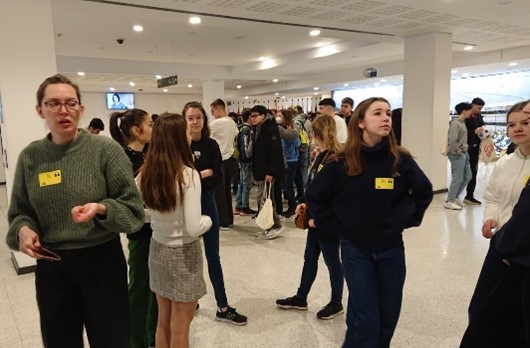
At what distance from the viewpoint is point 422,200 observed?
2.03 metres

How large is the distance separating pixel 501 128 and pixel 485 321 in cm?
1314

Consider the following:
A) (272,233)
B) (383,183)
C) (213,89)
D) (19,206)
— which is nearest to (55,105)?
(19,206)

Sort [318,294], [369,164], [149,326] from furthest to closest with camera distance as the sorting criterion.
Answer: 1. [318,294]
2. [149,326]
3. [369,164]

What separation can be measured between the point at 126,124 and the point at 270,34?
251 inches

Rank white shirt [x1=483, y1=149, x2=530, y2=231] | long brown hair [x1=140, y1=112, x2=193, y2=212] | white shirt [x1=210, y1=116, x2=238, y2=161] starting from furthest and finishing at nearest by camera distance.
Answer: white shirt [x1=210, y1=116, x2=238, y2=161] < white shirt [x1=483, y1=149, x2=530, y2=231] < long brown hair [x1=140, y1=112, x2=193, y2=212]

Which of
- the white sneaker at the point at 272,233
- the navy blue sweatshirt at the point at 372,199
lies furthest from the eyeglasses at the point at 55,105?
the white sneaker at the point at 272,233

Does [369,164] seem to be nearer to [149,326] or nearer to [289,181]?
[149,326]

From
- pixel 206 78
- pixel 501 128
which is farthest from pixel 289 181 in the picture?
pixel 501 128

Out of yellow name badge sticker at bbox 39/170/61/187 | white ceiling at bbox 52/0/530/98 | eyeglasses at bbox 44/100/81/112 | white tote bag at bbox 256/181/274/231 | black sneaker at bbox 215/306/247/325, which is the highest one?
white ceiling at bbox 52/0/530/98

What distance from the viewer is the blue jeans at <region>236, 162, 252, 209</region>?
5996 mm

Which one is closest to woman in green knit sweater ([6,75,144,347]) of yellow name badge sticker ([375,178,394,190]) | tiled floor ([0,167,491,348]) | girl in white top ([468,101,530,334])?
yellow name badge sticker ([375,178,394,190])

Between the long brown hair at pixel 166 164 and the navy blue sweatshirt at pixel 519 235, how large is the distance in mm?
1419

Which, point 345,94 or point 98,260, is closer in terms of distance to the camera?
point 98,260

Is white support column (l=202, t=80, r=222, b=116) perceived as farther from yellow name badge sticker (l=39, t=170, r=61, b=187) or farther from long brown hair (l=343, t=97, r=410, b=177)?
yellow name badge sticker (l=39, t=170, r=61, b=187)
